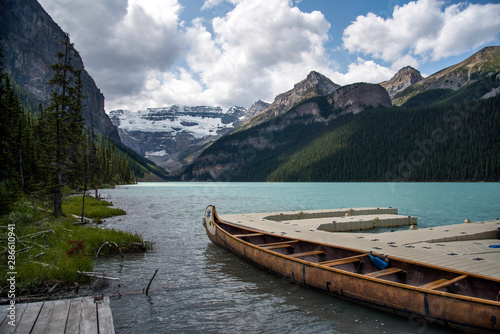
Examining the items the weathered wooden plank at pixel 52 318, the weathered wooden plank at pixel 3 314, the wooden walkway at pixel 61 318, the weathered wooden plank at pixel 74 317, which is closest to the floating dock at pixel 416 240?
the wooden walkway at pixel 61 318

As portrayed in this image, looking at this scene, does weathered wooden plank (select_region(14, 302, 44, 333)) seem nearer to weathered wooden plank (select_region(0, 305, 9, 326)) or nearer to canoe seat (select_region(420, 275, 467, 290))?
weathered wooden plank (select_region(0, 305, 9, 326))

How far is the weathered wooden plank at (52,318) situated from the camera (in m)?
5.81

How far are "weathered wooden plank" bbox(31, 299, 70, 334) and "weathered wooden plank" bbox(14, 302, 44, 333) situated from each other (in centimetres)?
8

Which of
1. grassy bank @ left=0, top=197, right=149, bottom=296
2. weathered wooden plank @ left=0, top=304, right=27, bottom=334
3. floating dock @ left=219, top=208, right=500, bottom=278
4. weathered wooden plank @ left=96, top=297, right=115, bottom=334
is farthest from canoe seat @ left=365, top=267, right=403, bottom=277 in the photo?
grassy bank @ left=0, top=197, right=149, bottom=296

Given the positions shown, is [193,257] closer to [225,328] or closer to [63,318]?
[225,328]

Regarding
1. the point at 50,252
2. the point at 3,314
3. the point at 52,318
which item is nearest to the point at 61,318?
the point at 52,318

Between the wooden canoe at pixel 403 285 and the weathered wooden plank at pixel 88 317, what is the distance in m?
6.44

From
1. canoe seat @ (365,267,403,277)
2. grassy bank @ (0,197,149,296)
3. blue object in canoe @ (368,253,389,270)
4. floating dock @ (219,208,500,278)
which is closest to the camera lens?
canoe seat @ (365,267,403,277)

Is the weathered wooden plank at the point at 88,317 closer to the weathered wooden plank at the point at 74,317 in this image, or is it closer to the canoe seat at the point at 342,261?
the weathered wooden plank at the point at 74,317

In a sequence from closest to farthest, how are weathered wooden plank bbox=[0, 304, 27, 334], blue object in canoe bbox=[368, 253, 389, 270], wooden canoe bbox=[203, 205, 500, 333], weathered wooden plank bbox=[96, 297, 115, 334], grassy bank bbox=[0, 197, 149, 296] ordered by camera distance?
weathered wooden plank bbox=[0, 304, 27, 334] < weathered wooden plank bbox=[96, 297, 115, 334] < wooden canoe bbox=[203, 205, 500, 333] < grassy bank bbox=[0, 197, 149, 296] < blue object in canoe bbox=[368, 253, 389, 270]

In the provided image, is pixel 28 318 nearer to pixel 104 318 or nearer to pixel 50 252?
pixel 104 318

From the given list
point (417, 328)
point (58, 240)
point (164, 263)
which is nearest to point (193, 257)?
point (164, 263)

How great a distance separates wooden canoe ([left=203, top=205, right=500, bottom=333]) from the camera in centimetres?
661

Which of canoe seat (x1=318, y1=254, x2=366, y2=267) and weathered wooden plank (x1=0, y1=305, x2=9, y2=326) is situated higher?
canoe seat (x1=318, y1=254, x2=366, y2=267)
